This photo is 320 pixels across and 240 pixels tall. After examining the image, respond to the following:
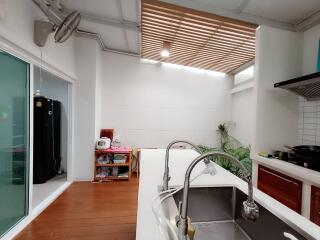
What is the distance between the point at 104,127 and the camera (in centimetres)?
420

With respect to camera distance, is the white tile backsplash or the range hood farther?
the white tile backsplash

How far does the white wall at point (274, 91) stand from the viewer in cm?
239

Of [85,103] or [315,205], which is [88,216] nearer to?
[85,103]

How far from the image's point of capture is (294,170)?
1795 millimetres

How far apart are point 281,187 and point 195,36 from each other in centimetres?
238

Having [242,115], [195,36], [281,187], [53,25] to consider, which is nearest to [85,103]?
[53,25]

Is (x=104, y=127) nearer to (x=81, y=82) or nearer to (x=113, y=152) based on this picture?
(x=113, y=152)

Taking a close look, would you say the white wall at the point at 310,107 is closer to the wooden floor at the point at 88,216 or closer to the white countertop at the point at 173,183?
the white countertop at the point at 173,183

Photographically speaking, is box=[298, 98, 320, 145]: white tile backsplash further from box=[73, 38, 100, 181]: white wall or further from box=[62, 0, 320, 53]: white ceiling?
box=[73, 38, 100, 181]: white wall

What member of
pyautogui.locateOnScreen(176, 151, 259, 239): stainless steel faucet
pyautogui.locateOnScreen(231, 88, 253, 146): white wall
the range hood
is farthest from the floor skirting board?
pyautogui.locateOnScreen(231, 88, 253, 146): white wall

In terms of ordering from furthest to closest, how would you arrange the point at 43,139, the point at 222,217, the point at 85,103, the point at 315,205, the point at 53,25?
1. the point at 85,103
2. the point at 43,139
3. the point at 53,25
4. the point at 315,205
5. the point at 222,217

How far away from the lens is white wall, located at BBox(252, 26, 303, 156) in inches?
94.2

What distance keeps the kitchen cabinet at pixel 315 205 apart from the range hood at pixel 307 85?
0.99 m

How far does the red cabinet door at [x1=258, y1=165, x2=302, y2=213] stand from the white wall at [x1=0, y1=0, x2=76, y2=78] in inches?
120
